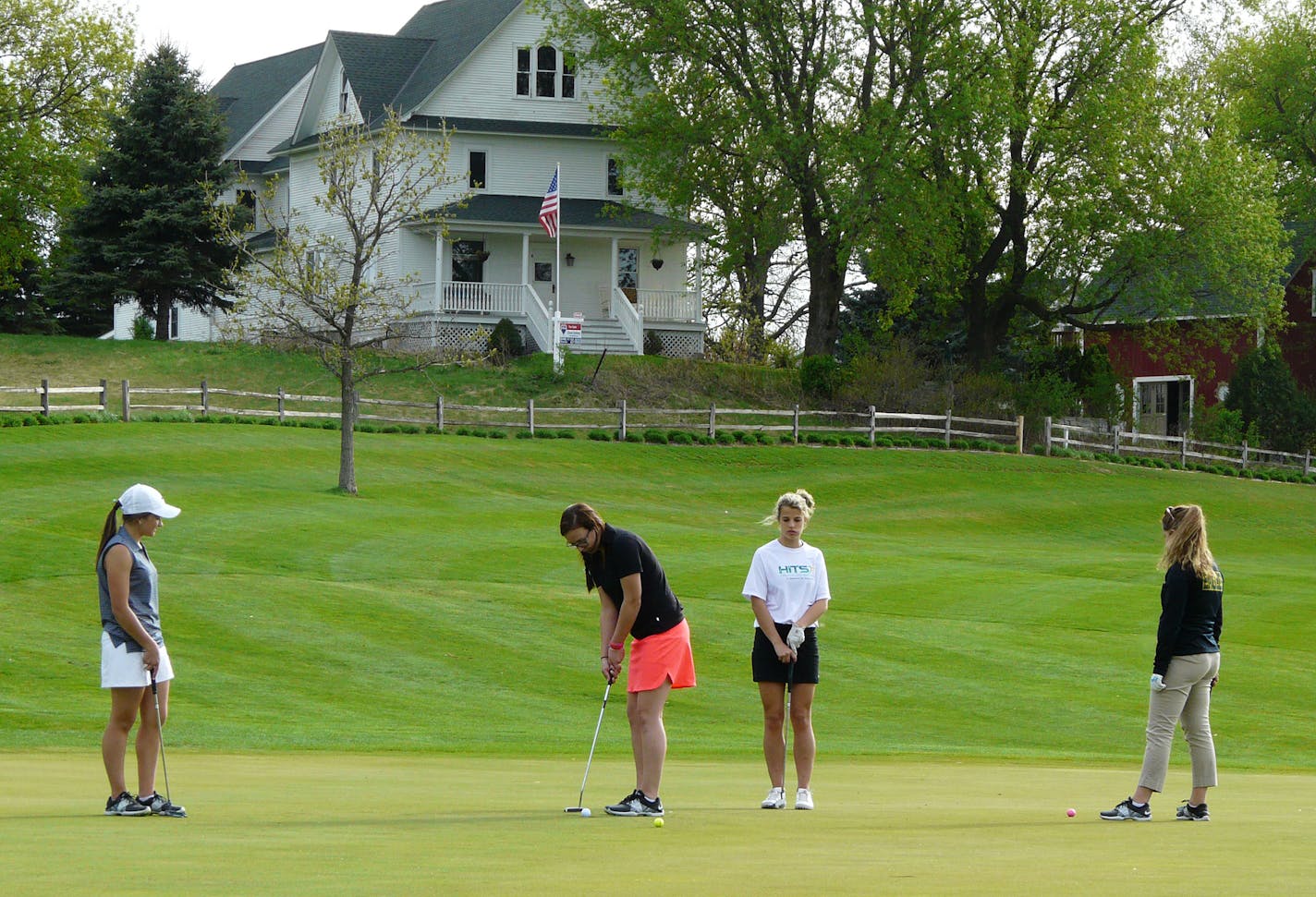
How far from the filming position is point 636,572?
929cm

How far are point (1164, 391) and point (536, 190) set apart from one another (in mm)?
24822

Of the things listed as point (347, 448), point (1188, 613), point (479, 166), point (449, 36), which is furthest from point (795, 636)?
point (449, 36)

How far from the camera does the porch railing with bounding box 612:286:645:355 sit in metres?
54.3

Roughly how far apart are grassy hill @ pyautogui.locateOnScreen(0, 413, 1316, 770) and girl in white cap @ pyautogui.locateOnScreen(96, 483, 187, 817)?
191 inches

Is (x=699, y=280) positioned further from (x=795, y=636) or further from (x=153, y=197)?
(x=795, y=636)

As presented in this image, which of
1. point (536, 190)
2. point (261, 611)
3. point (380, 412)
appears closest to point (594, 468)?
point (380, 412)

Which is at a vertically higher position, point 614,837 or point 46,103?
point 46,103

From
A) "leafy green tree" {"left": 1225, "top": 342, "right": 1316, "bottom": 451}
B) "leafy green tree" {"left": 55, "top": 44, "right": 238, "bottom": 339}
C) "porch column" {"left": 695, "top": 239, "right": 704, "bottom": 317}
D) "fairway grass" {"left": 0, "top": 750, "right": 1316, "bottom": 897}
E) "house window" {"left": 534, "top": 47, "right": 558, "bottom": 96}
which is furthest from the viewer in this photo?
"house window" {"left": 534, "top": 47, "right": 558, "bottom": 96}

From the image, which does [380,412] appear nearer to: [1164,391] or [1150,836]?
[1164,391]

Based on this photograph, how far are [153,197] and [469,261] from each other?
10321 mm

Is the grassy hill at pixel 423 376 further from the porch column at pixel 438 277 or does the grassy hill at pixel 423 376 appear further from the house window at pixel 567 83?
the house window at pixel 567 83

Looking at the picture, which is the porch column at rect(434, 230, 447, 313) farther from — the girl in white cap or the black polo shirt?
the girl in white cap

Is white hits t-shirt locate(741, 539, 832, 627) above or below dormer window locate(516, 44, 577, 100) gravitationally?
below

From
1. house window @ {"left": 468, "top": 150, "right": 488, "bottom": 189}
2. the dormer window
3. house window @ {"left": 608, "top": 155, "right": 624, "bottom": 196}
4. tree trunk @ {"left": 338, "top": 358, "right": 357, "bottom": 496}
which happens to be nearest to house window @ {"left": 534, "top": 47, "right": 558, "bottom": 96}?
the dormer window
